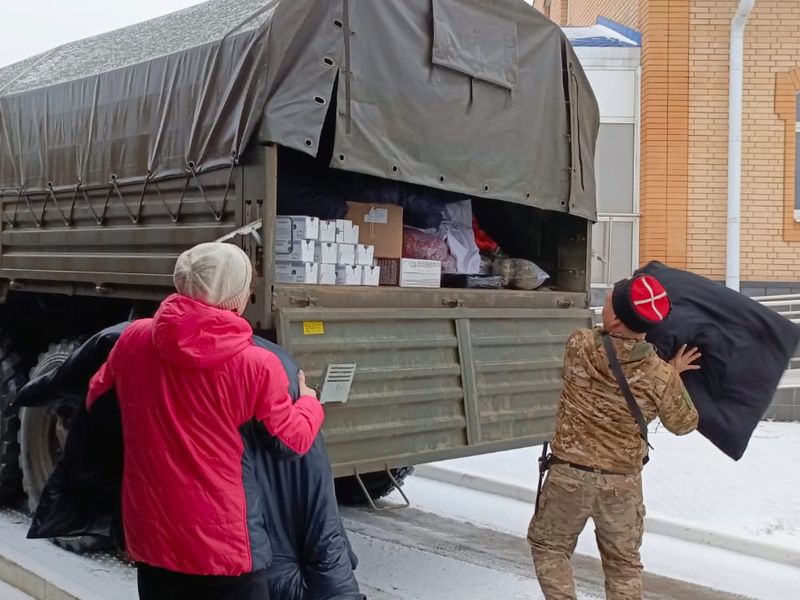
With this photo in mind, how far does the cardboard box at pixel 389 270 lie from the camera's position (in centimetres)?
492

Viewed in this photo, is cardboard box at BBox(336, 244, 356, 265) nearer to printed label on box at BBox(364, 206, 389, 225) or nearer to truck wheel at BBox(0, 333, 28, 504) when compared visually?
printed label on box at BBox(364, 206, 389, 225)

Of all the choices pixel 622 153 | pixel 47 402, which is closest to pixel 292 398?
pixel 47 402

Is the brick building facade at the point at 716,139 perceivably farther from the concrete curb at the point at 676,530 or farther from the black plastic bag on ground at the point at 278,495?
the black plastic bag on ground at the point at 278,495

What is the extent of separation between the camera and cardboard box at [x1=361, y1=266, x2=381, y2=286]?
4.65 meters

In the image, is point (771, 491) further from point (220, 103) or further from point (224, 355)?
point (224, 355)

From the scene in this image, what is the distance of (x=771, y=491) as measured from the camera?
6.59 m

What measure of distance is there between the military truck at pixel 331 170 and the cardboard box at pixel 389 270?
267 mm

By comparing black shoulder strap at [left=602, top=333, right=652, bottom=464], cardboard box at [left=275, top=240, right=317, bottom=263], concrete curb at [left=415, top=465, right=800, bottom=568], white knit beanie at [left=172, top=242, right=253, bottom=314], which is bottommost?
concrete curb at [left=415, top=465, right=800, bottom=568]

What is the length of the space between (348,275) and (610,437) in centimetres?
156

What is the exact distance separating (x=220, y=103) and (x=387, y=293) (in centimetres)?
119

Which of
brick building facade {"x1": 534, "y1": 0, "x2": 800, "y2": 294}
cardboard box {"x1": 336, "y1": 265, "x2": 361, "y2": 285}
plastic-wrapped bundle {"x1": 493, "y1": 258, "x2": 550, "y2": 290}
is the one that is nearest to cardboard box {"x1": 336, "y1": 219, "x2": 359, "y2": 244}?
cardboard box {"x1": 336, "y1": 265, "x2": 361, "y2": 285}

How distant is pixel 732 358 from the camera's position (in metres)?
3.69

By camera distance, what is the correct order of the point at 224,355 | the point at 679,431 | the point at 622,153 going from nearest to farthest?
the point at 224,355 → the point at 679,431 → the point at 622,153

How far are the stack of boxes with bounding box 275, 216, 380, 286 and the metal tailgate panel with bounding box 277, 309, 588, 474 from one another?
0.86 feet
